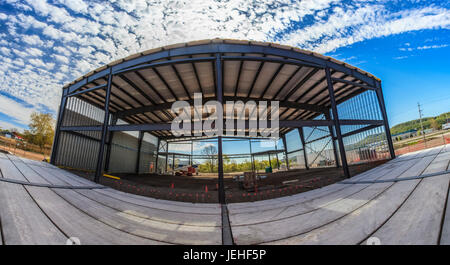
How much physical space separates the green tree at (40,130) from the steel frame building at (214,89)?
1520 centimetres

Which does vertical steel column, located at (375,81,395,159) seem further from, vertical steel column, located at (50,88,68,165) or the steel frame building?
vertical steel column, located at (50,88,68,165)

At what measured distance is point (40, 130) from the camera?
25000 mm

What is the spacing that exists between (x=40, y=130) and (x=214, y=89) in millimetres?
31539

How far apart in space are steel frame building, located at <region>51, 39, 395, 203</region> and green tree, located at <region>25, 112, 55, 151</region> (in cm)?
1520

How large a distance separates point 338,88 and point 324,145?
33.8ft

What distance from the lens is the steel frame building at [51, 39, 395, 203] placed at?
33.0ft

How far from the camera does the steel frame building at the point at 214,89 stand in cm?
1005

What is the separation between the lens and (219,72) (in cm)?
855

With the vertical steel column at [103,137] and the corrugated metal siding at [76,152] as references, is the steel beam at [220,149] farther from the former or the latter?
the corrugated metal siding at [76,152]

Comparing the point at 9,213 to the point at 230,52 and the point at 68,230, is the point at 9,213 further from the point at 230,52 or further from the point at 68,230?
the point at 230,52

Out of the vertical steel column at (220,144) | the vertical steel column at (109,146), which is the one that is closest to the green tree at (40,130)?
the vertical steel column at (109,146)

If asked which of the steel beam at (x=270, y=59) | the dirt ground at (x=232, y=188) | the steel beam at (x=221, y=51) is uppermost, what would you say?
the steel beam at (x=221, y=51)

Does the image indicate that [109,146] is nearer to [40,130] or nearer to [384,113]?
[40,130]

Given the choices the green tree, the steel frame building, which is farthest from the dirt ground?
the green tree
